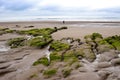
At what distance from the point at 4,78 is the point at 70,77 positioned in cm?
254

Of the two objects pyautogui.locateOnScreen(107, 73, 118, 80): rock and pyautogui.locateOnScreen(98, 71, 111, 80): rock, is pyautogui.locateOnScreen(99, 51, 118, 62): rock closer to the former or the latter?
pyautogui.locateOnScreen(98, 71, 111, 80): rock

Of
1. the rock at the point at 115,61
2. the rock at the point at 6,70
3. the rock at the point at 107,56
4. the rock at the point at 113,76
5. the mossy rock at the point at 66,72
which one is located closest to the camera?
the rock at the point at 113,76

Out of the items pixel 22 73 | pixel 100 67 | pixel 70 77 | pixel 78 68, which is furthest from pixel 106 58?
pixel 22 73

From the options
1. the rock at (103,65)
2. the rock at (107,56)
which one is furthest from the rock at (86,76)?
the rock at (107,56)

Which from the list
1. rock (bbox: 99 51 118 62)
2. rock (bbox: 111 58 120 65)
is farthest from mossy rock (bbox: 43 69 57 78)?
rock (bbox: 111 58 120 65)

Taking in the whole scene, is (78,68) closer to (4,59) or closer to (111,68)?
(111,68)

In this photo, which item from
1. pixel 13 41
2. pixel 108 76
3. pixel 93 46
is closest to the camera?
pixel 108 76

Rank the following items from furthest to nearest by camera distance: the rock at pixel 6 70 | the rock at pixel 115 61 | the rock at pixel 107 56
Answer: the rock at pixel 107 56
the rock at pixel 115 61
the rock at pixel 6 70

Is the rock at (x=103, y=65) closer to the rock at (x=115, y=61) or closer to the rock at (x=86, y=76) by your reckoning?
the rock at (x=115, y=61)

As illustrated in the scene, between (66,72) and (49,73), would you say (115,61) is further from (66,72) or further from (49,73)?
(49,73)

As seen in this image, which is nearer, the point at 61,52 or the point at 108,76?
the point at 108,76

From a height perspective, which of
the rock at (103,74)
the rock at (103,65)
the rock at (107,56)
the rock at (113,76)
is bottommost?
the rock at (113,76)

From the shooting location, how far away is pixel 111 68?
8.30 m

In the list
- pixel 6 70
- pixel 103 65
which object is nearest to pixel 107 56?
pixel 103 65
